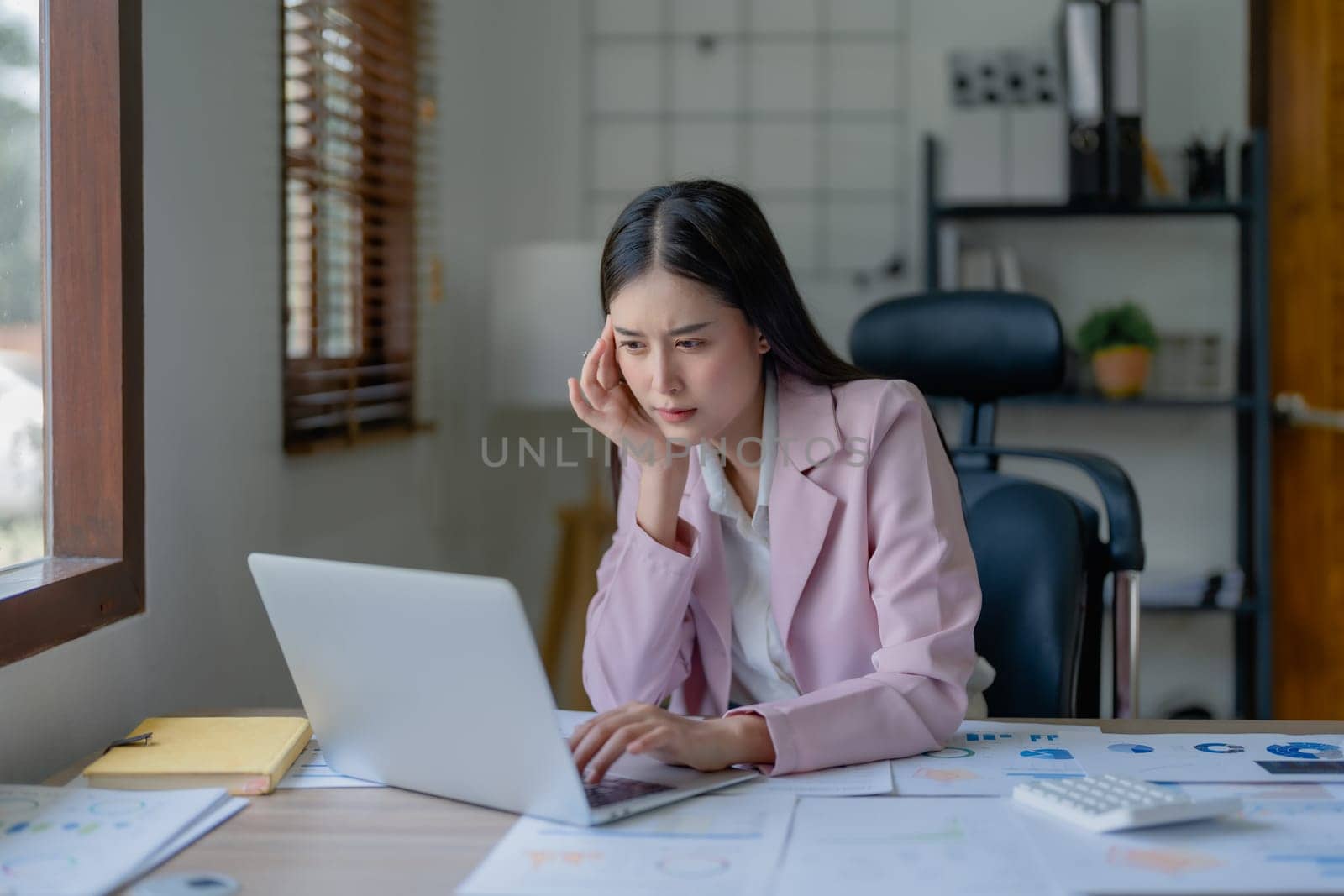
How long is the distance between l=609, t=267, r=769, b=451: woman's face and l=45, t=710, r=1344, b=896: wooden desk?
1.55 feet

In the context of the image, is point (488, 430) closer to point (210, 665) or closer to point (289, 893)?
point (210, 665)

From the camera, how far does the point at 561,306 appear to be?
2.64 meters

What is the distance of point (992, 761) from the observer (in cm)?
113

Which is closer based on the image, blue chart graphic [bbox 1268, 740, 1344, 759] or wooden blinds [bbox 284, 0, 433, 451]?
blue chart graphic [bbox 1268, 740, 1344, 759]

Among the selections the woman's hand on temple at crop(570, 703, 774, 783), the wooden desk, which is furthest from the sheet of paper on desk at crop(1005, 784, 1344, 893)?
the wooden desk

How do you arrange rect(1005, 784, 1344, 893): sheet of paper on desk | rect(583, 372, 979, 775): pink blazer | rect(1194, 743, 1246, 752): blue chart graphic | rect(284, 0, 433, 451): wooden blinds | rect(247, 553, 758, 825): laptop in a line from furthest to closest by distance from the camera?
rect(284, 0, 433, 451): wooden blinds
rect(583, 372, 979, 775): pink blazer
rect(1194, 743, 1246, 752): blue chart graphic
rect(247, 553, 758, 825): laptop
rect(1005, 784, 1344, 893): sheet of paper on desk

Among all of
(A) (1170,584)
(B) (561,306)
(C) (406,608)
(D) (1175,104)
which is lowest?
(A) (1170,584)

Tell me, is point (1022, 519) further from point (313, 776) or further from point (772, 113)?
point (772, 113)

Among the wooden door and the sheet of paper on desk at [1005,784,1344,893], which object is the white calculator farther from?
the wooden door

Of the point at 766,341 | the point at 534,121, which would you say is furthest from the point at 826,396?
the point at 534,121

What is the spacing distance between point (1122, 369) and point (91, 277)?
7.20 ft

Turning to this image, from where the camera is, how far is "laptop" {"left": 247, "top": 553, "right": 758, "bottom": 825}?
94cm

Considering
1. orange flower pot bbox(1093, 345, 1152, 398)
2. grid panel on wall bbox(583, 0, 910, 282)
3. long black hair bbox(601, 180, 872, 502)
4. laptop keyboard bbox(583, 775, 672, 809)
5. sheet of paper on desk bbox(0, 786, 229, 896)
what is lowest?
sheet of paper on desk bbox(0, 786, 229, 896)

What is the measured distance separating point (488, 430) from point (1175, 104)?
174 centimetres
